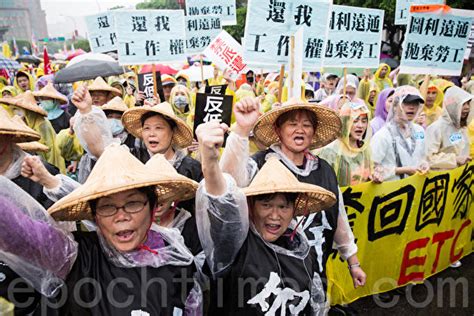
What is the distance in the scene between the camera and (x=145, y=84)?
5.82 metres

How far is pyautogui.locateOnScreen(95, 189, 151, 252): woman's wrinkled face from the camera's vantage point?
5.47ft

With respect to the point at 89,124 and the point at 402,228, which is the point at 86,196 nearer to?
the point at 89,124

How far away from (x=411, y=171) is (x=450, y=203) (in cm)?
75

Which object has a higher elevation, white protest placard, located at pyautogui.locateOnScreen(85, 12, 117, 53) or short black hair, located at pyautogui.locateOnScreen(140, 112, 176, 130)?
white protest placard, located at pyautogui.locateOnScreen(85, 12, 117, 53)

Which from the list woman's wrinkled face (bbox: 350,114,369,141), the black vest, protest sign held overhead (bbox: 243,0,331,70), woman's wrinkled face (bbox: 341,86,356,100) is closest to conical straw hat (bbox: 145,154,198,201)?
the black vest

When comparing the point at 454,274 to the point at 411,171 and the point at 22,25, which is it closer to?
the point at 411,171

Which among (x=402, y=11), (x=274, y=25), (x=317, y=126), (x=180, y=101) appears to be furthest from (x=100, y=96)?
(x=402, y=11)

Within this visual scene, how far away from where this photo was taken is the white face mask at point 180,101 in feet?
18.6

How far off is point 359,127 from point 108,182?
2835mm

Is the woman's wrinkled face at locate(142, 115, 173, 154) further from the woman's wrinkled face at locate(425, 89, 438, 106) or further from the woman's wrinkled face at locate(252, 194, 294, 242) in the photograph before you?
the woman's wrinkled face at locate(425, 89, 438, 106)

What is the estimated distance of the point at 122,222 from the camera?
5.48 feet

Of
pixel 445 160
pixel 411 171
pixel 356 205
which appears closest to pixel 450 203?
pixel 445 160

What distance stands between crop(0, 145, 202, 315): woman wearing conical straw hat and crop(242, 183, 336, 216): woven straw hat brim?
1.08ft

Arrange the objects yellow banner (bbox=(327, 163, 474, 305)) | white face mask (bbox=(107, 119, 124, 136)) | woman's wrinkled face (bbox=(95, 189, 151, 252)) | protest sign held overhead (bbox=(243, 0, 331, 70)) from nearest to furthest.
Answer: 1. woman's wrinkled face (bbox=(95, 189, 151, 252))
2. protest sign held overhead (bbox=(243, 0, 331, 70))
3. yellow banner (bbox=(327, 163, 474, 305))
4. white face mask (bbox=(107, 119, 124, 136))
